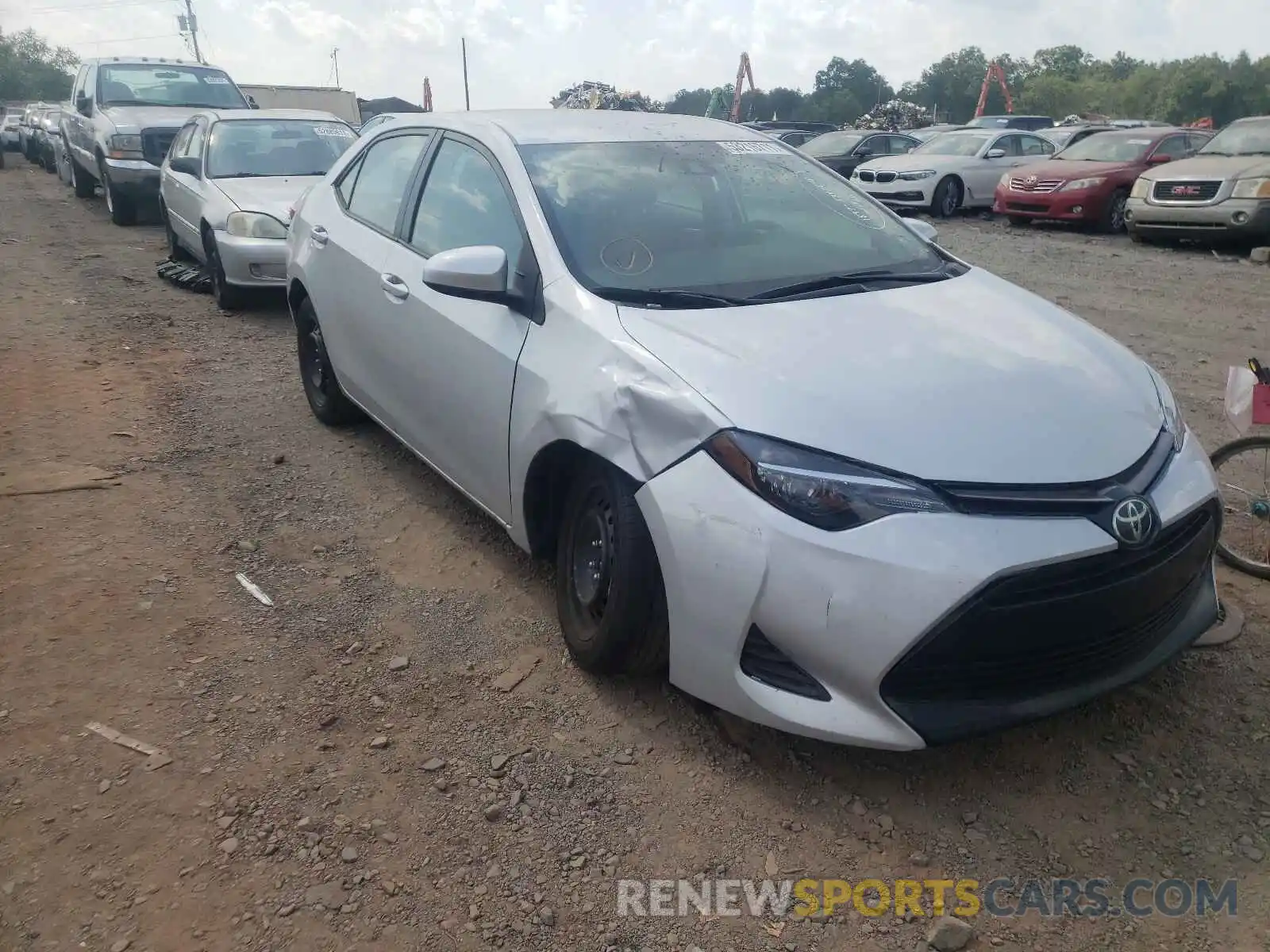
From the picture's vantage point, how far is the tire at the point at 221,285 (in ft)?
26.7

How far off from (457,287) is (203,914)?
1908 millimetres

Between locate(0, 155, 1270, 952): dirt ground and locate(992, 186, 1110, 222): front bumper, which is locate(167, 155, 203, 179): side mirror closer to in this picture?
locate(0, 155, 1270, 952): dirt ground

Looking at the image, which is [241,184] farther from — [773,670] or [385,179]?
[773,670]

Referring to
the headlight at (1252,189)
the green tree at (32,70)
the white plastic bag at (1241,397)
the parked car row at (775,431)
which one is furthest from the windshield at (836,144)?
the green tree at (32,70)

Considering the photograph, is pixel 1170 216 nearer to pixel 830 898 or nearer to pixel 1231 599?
pixel 1231 599

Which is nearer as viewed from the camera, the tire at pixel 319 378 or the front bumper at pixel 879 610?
the front bumper at pixel 879 610

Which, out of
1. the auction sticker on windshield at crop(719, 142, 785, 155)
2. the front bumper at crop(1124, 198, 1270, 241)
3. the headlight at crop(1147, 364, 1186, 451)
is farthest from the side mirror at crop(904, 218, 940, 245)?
the front bumper at crop(1124, 198, 1270, 241)

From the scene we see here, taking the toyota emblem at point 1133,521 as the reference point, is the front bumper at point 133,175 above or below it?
below

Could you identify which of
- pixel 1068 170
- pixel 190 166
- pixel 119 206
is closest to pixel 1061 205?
pixel 1068 170

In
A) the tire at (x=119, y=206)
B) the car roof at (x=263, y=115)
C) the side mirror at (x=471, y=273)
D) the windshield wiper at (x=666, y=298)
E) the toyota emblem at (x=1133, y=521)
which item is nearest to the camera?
the toyota emblem at (x=1133, y=521)

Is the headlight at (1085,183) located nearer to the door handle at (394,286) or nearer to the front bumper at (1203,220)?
the front bumper at (1203,220)

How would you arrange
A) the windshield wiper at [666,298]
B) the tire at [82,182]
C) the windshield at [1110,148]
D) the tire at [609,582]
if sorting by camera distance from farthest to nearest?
1. the tire at [82,182]
2. the windshield at [1110,148]
3. the windshield wiper at [666,298]
4. the tire at [609,582]

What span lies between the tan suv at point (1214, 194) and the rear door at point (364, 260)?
394 inches

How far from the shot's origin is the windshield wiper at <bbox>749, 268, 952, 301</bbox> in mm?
3182
